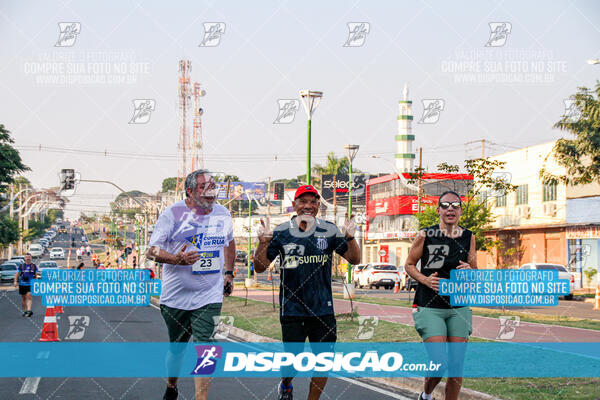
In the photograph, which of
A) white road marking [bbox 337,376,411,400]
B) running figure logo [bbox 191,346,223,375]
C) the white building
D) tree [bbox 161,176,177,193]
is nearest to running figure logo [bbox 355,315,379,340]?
white road marking [bbox 337,376,411,400]

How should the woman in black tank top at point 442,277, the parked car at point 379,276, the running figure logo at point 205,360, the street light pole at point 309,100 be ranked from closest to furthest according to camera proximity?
1. the running figure logo at point 205,360
2. the woman in black tank top at point 442,277
3. the street light pole at point 309,100
4. the parked car at point 379,276

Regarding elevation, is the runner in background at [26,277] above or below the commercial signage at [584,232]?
below

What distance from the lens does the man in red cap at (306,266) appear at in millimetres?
6453

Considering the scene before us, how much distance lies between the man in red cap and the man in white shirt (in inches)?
26.5

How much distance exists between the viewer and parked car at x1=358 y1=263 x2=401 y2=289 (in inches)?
1781

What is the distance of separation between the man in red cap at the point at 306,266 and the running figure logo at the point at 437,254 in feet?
2.66

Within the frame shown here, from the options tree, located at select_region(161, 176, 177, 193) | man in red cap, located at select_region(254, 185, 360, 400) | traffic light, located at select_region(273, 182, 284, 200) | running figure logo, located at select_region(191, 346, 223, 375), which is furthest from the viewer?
tree, located at select_region(161, 176, 177, 193)

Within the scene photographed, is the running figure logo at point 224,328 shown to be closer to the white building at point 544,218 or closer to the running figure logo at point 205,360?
the running figure logo at point 205,360

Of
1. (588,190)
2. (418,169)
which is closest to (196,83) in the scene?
(588,190)

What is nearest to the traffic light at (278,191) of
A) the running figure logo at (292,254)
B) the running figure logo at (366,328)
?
the running figure logo at (366,328)

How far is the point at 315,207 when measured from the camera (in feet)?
21.6

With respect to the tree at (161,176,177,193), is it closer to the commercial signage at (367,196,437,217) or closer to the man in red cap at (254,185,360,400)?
the commercial signage at (367,196,437,217)

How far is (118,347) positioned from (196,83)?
55184mm

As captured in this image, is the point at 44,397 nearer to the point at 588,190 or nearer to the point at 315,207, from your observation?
the point at 315,207
